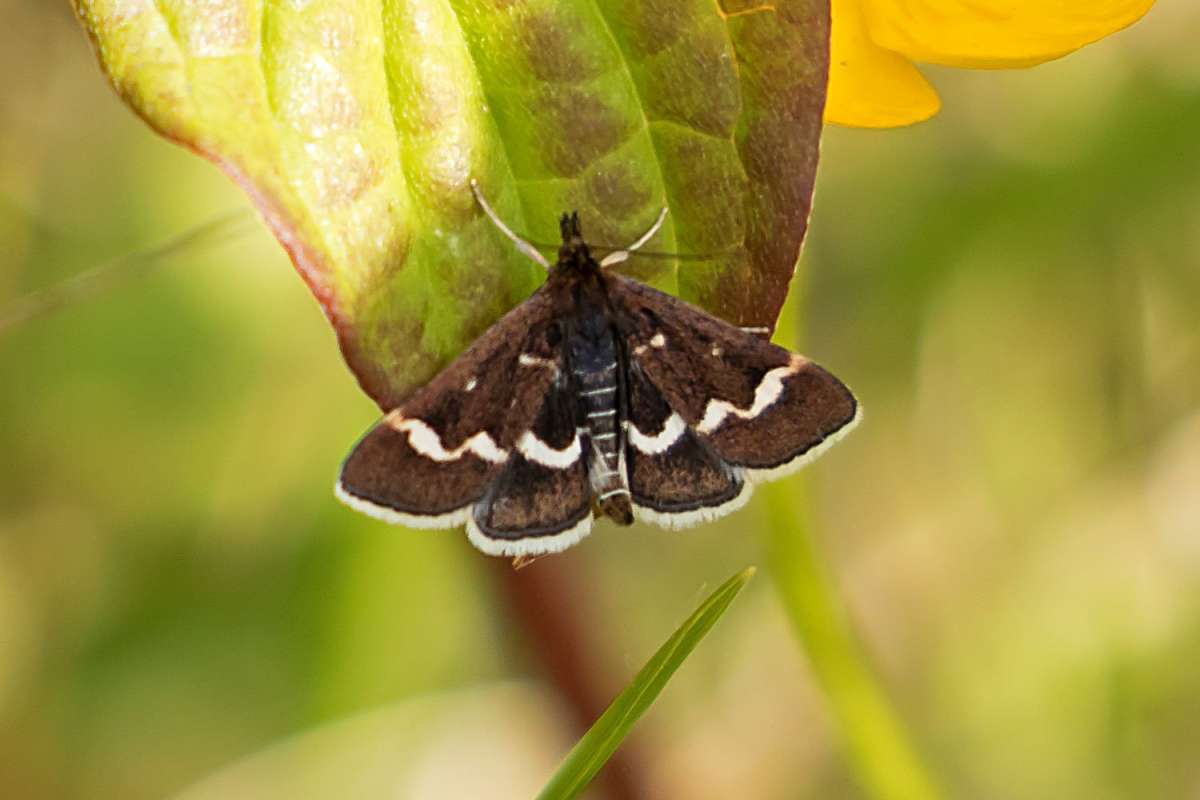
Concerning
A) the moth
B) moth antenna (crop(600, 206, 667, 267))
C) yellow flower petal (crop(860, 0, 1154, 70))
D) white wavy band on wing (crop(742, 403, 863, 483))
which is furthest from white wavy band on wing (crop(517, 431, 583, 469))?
yellow flower petal (crop(860, 0, 1154, 70))

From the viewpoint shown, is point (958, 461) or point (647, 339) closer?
point (647, 339)

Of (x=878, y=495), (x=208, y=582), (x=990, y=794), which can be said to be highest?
(x=208, y=582)

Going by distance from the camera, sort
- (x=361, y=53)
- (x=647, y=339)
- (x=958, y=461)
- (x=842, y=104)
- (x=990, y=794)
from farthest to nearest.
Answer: (x=958, y=461)
(x=990, y=794)
(x=647, y=339)
(x=842, y=104)
(x=361, y=53)

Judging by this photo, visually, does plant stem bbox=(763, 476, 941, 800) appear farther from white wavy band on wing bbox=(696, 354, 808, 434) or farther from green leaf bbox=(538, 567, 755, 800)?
green leaf bbox=(538, 567, 755, 800)

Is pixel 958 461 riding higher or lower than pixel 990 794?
higher

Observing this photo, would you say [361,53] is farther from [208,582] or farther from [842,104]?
[208,582]

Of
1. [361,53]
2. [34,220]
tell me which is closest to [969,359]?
[34,220]

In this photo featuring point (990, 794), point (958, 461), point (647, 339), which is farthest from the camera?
point (958, 461)

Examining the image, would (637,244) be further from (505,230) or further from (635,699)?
(635,699)
